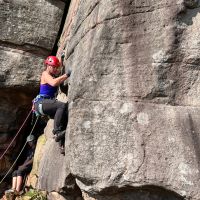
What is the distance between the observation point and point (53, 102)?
7598mm

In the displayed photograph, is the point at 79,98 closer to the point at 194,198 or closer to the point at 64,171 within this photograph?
the point at 64,171

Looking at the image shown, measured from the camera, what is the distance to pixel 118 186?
534 cm

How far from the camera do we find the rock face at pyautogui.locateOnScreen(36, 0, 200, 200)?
5.32 meters

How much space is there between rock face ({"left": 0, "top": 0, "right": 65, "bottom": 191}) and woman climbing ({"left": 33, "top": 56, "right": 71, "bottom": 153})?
7.00 ft

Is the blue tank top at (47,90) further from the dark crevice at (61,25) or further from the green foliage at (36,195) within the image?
the dark crevice at (61,25)

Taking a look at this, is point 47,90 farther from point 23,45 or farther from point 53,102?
point 23,45

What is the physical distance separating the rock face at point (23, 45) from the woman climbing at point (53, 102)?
2.13 metres

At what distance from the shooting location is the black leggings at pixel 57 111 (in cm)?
716

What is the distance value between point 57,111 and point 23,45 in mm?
3745

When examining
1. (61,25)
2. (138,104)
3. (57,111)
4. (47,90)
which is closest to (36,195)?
(57,111)

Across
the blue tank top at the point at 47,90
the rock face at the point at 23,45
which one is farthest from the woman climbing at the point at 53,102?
the rock face at the point at 23,45

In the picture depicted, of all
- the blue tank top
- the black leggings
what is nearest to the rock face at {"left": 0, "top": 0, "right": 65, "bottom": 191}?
the blue tank top

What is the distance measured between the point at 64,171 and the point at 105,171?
161 centimetres

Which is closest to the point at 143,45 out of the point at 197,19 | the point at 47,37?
the point at 197,19
